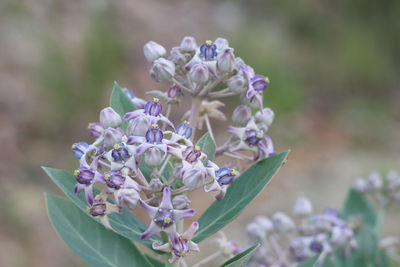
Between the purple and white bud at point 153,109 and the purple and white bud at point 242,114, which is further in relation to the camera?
the purple and white bud at point 242,114

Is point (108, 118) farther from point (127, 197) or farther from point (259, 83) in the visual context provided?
point (259, 83)

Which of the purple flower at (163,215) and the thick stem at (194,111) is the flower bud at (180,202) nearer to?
the purple flower at (163,215)

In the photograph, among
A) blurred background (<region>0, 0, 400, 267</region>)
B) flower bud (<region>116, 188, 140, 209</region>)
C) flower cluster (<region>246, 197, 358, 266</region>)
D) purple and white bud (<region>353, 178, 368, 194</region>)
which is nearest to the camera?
flower bud (<region>116, 188, 140, 209</region>)

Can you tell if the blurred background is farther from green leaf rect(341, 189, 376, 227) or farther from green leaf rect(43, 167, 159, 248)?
green leaf rect(43, 167, 159, 248)

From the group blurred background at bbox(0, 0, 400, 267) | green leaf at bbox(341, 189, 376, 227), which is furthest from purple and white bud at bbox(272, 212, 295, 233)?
blurred background at bbox(0, 0, 400, 267)

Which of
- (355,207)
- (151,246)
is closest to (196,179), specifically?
(151,246)

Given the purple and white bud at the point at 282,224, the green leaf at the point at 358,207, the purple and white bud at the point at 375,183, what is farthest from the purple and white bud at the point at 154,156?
the purple and white bud at the point at 375,183

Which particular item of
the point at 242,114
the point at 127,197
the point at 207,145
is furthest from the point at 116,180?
the point at 242,114
